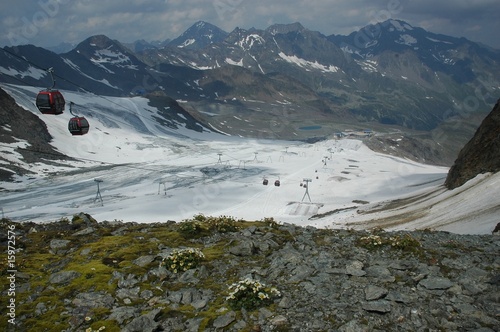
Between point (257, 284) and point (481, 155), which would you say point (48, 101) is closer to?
point (257, 284)

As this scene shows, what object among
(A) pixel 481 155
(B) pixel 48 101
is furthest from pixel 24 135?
(A) pixel 481 155

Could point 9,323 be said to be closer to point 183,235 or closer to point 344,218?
point 183,235

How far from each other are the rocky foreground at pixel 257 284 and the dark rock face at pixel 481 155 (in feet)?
127

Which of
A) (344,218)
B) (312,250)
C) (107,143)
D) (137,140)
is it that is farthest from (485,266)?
(137,140)

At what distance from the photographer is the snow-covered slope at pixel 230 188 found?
4353cm

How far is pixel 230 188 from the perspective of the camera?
304 feet

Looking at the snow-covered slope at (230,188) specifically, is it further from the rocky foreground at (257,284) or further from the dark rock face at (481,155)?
the rocky foreground at (257,284)

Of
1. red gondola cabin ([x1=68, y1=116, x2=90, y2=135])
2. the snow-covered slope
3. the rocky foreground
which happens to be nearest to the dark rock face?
the snow-covered slope

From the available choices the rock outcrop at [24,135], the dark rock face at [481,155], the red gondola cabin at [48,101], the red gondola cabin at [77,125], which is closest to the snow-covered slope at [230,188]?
the dark rock face at [481,155]

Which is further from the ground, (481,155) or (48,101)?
(48,101)

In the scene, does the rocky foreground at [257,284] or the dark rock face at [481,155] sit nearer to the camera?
the rocky foreground at [257,284]

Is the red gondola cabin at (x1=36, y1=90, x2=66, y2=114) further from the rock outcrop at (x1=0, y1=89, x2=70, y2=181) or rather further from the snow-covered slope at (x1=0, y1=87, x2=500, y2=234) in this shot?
the rock outcrop at (x1=0, y1=89, x2=70, y2=181)

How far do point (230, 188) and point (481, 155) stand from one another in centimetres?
5547

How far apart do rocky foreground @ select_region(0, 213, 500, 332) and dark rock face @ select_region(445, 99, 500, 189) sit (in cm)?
3865
